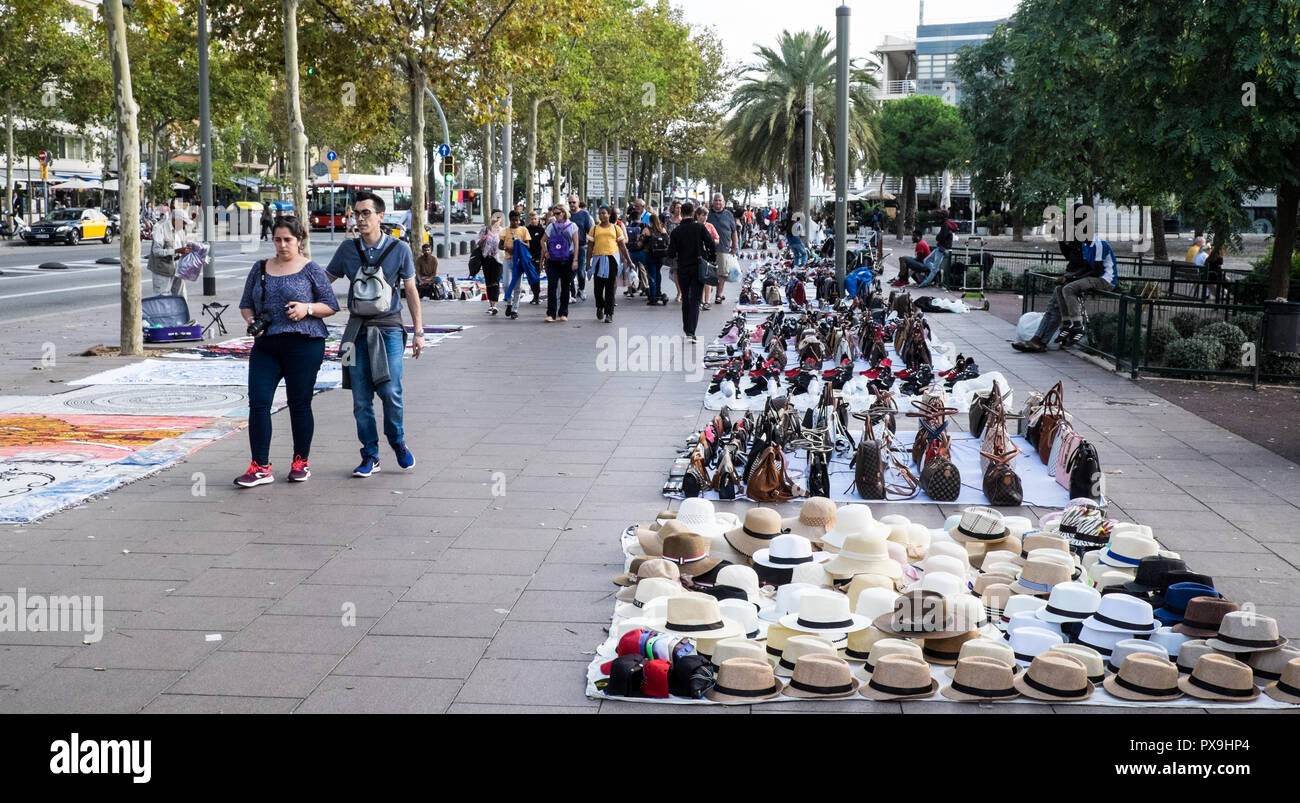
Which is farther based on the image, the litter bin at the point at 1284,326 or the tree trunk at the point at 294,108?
the tree trunk at the point at 294,108

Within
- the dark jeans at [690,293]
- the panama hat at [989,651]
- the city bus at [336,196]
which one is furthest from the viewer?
the city bus at [336,196]

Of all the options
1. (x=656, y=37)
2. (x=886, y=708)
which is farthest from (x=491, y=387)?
(x=656, y=37)

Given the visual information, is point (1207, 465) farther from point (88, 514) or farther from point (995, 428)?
point (88, 514)

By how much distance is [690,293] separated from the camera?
16891mm

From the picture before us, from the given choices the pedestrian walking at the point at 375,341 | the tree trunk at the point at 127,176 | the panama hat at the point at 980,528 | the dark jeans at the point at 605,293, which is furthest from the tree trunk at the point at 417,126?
the panama hat at the point at 980,528

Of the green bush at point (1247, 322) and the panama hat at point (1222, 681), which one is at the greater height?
the green bush at point (1247, 322)

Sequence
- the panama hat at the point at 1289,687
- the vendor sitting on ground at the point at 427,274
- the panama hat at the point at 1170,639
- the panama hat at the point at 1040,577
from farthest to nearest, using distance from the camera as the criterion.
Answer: the vendor sitting on ground at the point at 427,274
the panama hat at the point at 1040,577
the panama hat at the point at 1170,639
the panama hat at the point at 1289,687

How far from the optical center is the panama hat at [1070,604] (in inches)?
204

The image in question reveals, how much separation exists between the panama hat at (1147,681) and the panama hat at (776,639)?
1207mm

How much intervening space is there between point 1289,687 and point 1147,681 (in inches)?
20.7

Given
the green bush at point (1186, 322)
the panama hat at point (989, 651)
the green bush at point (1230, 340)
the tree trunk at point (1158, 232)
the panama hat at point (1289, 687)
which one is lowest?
the panama hat at point (1289, 687)

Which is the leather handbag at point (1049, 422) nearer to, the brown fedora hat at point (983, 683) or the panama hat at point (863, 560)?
the panama hat at point (863, 560)

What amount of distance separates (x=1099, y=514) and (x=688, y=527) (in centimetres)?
226

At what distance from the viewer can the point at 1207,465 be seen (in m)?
9.18
